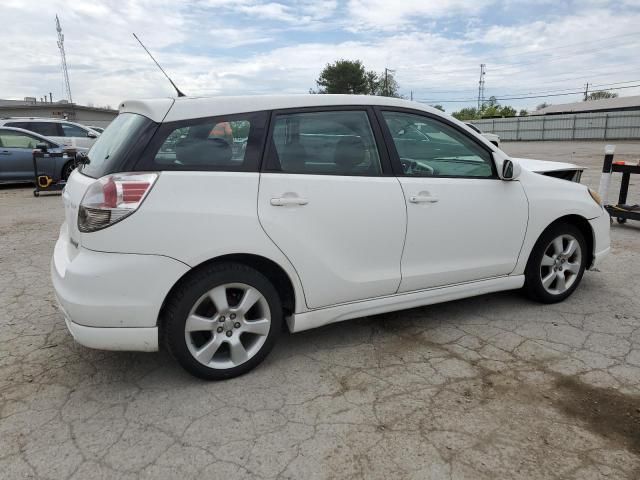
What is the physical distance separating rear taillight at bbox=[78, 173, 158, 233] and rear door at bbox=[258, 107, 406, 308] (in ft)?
2.14

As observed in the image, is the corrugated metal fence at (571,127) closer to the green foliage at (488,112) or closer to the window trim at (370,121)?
the green foliage at (488,112)

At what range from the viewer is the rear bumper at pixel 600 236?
4.32 metres

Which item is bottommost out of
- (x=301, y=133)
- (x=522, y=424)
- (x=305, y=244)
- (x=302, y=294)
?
(x=522, y=424)

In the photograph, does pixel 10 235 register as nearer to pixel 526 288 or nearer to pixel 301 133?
pixel 301 133

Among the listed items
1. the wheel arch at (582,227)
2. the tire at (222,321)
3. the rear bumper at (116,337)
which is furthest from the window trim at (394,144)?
the rear bumper at (116,337)

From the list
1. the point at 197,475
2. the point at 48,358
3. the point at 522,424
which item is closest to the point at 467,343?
the point at 522,424

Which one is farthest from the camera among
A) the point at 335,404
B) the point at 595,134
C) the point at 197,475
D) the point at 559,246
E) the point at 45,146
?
the point at 595,134

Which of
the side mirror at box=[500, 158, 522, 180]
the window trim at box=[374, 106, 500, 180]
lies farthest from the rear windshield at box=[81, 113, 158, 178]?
the side mirror at box=[500, 158, 522, 180]

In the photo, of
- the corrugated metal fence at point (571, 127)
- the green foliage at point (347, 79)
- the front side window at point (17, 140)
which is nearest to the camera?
the front side window at point (17, 140)

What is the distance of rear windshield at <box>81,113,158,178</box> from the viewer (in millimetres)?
2752

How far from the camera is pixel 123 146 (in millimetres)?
A: 2826

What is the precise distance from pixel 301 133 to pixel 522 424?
6.76 feet

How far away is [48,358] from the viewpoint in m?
3.36

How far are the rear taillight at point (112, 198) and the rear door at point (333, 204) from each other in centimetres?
65
